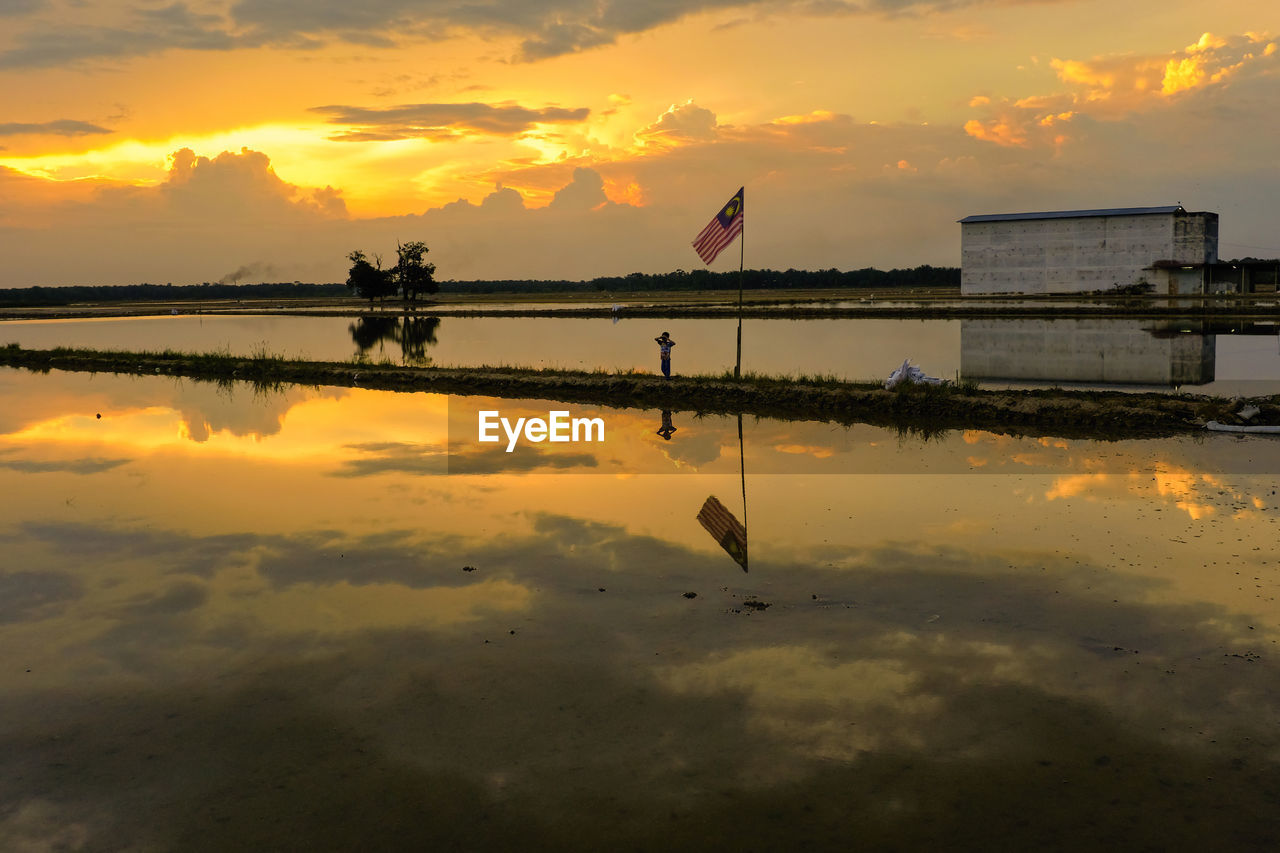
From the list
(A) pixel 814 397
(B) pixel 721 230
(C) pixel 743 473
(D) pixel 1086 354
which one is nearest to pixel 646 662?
(C) pixel 743 473

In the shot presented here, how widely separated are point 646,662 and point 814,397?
16.7m

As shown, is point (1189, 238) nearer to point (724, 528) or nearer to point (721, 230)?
point (721, 230)

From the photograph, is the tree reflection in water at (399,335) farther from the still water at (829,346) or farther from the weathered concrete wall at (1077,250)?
the weathered concrete wall at (1077,250)

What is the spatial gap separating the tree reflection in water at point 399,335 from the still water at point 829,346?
12 centimetres

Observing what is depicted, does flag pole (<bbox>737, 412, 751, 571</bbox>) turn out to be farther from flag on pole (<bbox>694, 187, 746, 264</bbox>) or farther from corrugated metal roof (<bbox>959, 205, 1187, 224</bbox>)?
corrugated metal roof (<bbox>959, 205, 1187, 224</bbox>)

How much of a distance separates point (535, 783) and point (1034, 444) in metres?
14.6

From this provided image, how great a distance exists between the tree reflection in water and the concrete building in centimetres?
A: 4840

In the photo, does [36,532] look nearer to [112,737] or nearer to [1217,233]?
[112,737]

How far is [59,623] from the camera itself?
9.34 metres

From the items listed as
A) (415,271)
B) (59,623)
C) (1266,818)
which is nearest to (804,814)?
(1266,818)

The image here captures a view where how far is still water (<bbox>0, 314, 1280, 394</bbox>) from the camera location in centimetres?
3053

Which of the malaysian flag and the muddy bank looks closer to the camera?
the malaysian flag

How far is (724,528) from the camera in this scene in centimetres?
1238

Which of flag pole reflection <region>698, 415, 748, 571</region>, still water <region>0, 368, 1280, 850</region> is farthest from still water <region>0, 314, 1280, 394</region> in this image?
flag pole reflection <region>698, 415, 748, 571</region>
